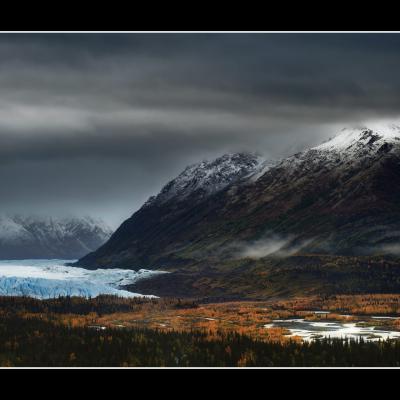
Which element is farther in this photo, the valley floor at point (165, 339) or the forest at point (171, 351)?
the valley floor at point (165, 339)

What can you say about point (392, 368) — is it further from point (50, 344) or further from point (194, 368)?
point (50, 344)

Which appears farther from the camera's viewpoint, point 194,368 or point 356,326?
point 356,326

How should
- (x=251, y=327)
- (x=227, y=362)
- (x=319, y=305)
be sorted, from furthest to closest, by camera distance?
(x=319, y=305)
(x=251, y=327)
(x=227, y=362)

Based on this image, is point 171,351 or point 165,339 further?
point 165,339

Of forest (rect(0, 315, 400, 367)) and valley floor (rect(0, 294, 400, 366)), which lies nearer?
forest (rect(0, 315, 400, 367))

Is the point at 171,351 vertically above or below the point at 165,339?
below

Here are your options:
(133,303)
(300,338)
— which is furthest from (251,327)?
(133,303)
